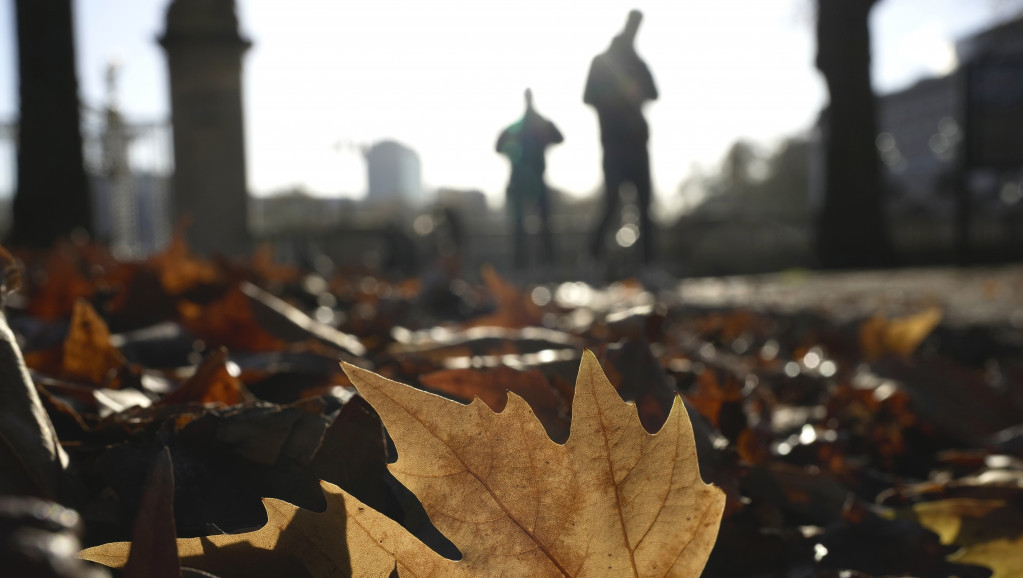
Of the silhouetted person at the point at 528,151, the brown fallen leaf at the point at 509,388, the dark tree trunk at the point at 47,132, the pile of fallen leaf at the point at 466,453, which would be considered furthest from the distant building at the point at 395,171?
the dark tree trunk at the point at 47,132

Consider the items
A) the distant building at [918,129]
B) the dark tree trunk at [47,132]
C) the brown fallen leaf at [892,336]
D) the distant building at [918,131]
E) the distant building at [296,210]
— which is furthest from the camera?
the distant building at [918,129]

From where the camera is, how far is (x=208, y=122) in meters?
9.45

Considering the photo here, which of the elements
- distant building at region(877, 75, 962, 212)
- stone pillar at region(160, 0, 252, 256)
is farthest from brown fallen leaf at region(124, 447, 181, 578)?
distant building at region(877, 75, 962, 212)

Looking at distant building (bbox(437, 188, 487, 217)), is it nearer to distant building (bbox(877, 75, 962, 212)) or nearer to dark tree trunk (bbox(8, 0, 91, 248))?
dark tree trunk (bbox(8, 0, 91, 248))

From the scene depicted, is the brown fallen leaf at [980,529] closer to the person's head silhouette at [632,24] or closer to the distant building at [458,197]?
the person's head silhouette at [632,24]

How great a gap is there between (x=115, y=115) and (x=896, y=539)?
15977 mm

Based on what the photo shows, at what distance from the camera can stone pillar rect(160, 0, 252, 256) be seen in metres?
9.20

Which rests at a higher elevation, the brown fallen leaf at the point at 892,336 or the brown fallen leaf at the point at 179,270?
the brown fallen leaf at the point at 179,270

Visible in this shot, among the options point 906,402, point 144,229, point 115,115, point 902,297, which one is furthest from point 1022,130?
point 144,229

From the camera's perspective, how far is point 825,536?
3.17ft

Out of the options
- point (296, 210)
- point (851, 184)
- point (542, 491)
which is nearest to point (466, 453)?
point (542, 491)

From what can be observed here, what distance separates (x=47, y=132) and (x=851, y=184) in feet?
36.7

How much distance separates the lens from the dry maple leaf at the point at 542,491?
1.89 ft

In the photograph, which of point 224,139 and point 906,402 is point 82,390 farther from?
point 224,139
